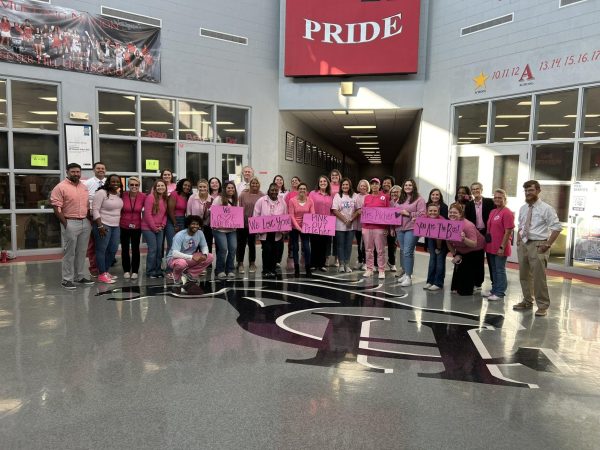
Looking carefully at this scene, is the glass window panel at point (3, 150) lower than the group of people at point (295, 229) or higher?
higher

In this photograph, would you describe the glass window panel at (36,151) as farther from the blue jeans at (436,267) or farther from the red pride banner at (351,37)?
the blue jeans at (436,267)

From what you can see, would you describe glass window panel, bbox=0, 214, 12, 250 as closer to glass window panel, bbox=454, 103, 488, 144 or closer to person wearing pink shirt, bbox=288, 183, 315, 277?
person wearing pink shirt, bbox=288, 183, 315, 277

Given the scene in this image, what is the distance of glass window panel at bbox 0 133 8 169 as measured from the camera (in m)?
8.48

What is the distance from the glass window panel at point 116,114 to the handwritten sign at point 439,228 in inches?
263

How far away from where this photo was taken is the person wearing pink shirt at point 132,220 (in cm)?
691

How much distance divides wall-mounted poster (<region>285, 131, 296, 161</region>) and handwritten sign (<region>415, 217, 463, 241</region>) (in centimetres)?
683

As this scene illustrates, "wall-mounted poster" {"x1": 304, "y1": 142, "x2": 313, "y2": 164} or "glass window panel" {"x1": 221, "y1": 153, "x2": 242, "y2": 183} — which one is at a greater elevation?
"wall-mounted poster" {"x1": 304, "y1": 142, "x2": 313, "y2": 164}

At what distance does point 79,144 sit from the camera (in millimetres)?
9078

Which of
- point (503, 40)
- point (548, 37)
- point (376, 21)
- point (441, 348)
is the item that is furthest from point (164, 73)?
point (441, 348)

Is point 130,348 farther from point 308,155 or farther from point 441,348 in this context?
point 308,155

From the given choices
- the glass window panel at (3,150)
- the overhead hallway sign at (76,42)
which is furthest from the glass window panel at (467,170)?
the glass window panel at (3,150)

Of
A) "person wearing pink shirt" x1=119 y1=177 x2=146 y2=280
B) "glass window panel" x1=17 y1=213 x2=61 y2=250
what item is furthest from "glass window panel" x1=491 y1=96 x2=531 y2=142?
"glass window panel" x1=17 y1=213 x2=61 y2=250

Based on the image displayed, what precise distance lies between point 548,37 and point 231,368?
857 cm

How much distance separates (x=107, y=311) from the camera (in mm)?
5281
